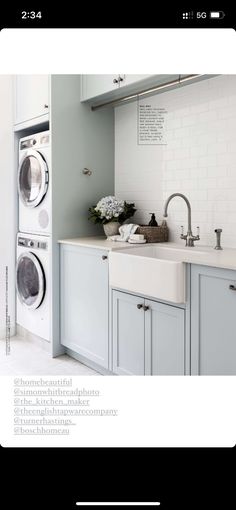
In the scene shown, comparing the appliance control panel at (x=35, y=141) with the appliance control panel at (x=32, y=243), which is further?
the appliance control panel at (x=32, y=243)

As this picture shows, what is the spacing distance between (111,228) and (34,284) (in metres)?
0.71

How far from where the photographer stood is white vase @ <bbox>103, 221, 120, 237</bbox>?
2727 mm

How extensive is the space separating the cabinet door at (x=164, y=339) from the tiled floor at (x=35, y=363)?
25.9 inches

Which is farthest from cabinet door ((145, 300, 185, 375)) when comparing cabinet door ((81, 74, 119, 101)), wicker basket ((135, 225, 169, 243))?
cabinet door ((81, 74, 119, 101))

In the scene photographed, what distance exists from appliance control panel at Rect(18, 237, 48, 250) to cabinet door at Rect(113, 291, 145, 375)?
81cm

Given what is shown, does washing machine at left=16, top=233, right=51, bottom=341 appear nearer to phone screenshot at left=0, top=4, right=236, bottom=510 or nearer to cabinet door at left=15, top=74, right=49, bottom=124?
phone screenshot at left=0, top=4, right=236, bottom=510

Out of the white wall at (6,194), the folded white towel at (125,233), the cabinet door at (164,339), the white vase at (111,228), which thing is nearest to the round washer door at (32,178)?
the white wall at (6,194)

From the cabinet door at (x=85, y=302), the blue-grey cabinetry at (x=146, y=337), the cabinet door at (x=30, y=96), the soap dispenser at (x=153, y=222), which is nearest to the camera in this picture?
the blue-grey cabinetry at (x=146, y=337)

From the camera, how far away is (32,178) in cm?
287

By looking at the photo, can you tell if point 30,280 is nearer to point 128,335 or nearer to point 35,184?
point 35,184

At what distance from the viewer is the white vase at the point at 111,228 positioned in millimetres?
2727
